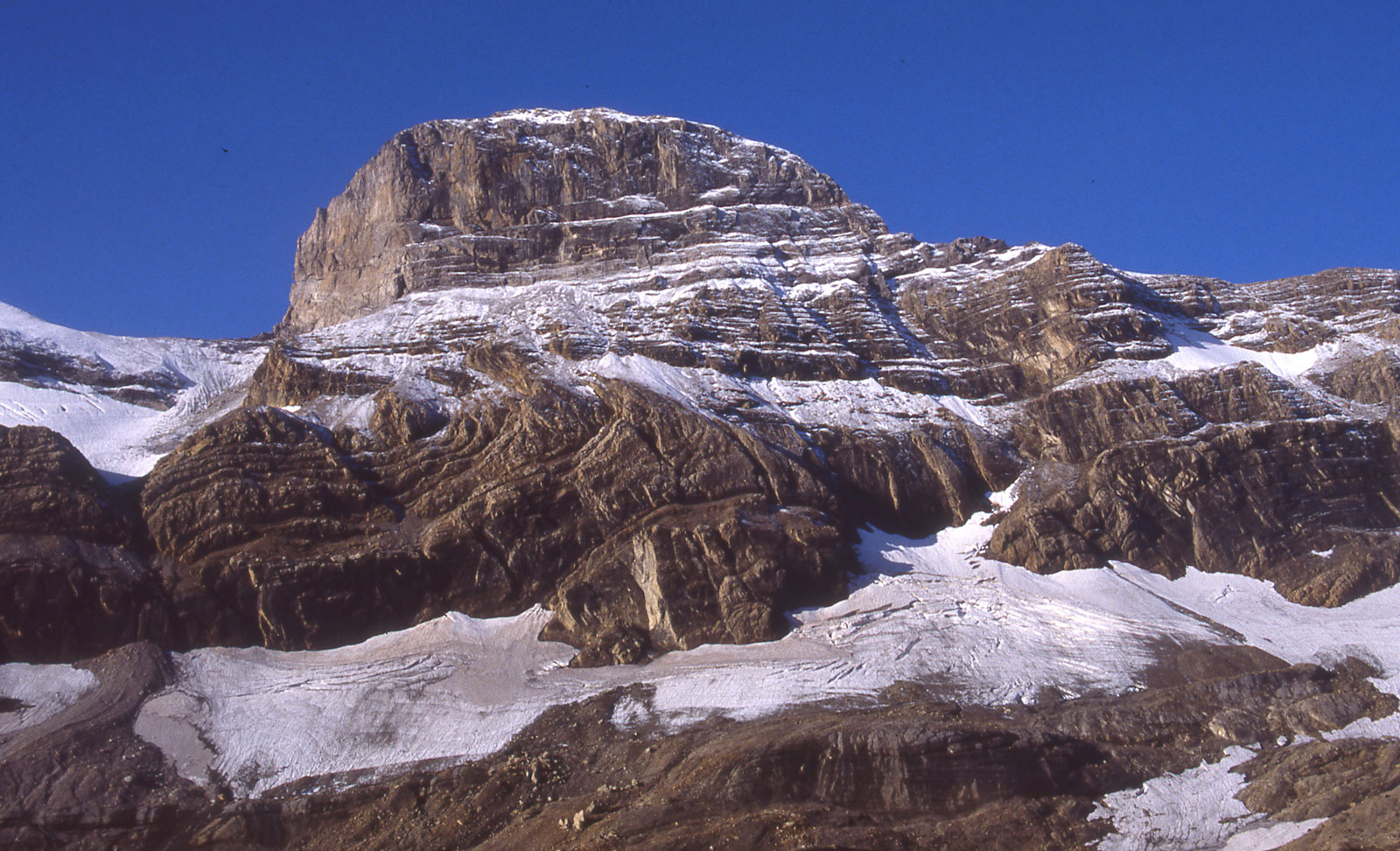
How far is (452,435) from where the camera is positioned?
6294 cm

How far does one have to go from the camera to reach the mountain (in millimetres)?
39062

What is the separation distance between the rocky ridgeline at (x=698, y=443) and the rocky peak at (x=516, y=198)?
766mm

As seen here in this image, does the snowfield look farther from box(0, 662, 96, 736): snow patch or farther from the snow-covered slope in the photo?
the snow-covered slope

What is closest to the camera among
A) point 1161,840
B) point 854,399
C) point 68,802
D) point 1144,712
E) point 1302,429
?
point 1161,840

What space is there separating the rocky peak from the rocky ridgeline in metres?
0.77

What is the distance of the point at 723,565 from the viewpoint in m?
55.3

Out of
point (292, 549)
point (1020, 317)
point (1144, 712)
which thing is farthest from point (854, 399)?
point (292, 549)

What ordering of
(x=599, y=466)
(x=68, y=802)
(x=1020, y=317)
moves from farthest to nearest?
(x=1020, y=317) → (x=599, y=466) → (x=68, y=802)

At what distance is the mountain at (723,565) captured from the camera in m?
39.1

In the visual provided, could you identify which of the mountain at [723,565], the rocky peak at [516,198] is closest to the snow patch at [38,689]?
the mountain at [723,565]

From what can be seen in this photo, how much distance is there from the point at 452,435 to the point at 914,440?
30.5 meters

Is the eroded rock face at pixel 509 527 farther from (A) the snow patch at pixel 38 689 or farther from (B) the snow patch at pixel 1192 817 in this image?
(B) the snow patch at pixel 1192 817

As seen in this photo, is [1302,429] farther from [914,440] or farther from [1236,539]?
[914,440]

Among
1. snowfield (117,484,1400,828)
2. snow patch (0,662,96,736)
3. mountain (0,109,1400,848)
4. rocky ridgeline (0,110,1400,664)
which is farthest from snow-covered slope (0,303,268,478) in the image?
snowfield (117,484,1400,828)
